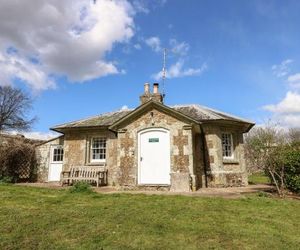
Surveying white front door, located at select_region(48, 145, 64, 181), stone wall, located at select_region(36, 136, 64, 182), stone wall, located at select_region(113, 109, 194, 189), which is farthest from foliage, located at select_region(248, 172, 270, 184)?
stone wall, located at select_region(36, 136, 64, 182)

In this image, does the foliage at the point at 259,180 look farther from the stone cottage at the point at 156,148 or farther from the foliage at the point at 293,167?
the foliage at the point at 293,167

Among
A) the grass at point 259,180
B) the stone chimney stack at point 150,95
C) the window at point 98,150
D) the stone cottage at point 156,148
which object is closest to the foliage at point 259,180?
the grass at point 259,180

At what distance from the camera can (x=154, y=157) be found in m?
14.4

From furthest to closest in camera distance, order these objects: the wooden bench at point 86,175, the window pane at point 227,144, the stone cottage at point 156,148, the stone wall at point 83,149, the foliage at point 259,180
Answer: the foliage at point 259,180, the stone wall at point 83,149, the window pane at point 227,144, the wooden bench at point 86,175, the stone cottage at point 156,148

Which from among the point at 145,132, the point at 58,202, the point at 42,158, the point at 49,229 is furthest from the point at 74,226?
the point at 42,158

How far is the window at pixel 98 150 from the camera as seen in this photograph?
61.5 feet

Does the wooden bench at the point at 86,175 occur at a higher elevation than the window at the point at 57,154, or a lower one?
lower

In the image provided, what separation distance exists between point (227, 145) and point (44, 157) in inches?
507

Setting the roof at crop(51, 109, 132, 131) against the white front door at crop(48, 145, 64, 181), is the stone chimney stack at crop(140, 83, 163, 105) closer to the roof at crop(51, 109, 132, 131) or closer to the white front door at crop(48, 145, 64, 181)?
the roof at crop(51, 109, 132, 131)

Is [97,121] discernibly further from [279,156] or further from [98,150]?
[279,156]

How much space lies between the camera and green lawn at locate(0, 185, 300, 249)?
5879mm

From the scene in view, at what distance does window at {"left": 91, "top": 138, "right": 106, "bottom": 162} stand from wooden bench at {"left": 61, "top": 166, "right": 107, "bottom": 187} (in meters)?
0.77

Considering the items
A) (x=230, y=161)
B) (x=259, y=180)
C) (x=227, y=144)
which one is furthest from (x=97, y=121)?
(x=259, y=180)

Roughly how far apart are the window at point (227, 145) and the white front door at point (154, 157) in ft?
16.0
